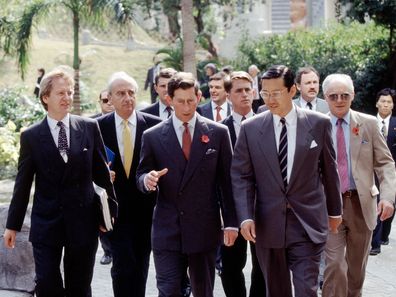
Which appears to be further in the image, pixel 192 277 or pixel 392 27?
pixel 392 27

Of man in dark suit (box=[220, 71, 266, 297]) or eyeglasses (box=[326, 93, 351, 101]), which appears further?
man in dark suit (box=[220, 71, 266, 297])

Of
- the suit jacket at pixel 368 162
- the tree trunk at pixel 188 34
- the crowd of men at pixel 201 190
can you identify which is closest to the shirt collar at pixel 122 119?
the crowd of men at pixel 201 190

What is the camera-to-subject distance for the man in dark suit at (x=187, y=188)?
21.0 ft

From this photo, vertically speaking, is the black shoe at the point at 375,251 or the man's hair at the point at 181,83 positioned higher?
the man's hair at the point at 181,83

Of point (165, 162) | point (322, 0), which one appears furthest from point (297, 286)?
point (322, 0)

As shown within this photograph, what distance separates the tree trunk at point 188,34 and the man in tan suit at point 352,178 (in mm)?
10842

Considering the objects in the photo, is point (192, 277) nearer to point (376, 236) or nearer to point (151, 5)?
point (376, 236)

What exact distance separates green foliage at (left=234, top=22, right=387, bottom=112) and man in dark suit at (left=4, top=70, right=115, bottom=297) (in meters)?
15.5

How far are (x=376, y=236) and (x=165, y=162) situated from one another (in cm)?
468

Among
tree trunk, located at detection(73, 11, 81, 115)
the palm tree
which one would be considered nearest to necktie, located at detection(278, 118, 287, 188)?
the palm tree

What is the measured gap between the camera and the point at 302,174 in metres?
6.16

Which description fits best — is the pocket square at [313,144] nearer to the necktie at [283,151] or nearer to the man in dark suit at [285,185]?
the man in dark suit at [285,185]

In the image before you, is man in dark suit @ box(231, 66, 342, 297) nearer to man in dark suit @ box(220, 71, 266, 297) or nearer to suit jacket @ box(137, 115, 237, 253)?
suit jacket @ box(137, 115, 237, 253)

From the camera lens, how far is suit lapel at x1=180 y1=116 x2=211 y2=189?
251 inches
